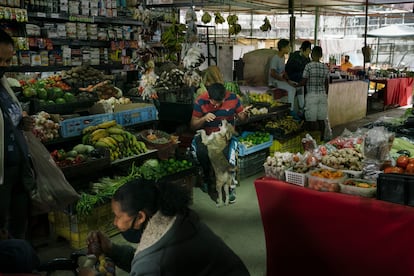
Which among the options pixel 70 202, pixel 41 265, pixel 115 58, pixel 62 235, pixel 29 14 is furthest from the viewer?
pixel 115 58

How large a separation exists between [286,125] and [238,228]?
9.72ft

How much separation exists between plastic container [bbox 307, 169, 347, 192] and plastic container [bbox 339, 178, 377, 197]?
0.12 ft

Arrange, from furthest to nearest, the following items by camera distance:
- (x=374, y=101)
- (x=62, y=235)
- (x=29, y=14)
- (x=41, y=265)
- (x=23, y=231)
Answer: (x=374, y=101), (x=29, y=14), (x=62, y=235), (x=23, y=231), (x=41, y=265)

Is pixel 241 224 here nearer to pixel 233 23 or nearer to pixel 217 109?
pixel 217 109

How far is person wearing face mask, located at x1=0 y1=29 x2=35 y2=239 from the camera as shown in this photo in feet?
10.5

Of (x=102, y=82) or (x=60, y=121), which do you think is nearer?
(x=60, y=121)

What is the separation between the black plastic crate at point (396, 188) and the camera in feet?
9.00

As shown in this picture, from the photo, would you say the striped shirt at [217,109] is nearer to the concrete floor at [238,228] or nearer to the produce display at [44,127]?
the concrete floor at [238,228]

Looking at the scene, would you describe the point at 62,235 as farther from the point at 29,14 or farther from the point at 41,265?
the point at 29,14

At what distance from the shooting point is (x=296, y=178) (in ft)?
10.9

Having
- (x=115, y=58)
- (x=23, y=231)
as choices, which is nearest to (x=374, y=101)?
(x=115, y=58)

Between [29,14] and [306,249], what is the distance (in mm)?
5954

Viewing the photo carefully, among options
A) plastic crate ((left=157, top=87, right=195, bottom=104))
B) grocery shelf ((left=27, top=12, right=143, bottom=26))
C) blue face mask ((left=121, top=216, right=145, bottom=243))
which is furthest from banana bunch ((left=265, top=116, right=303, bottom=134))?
blue face mask ((left=121, top=216, right=145, bottom=243))

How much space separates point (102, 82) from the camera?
18.8ft
